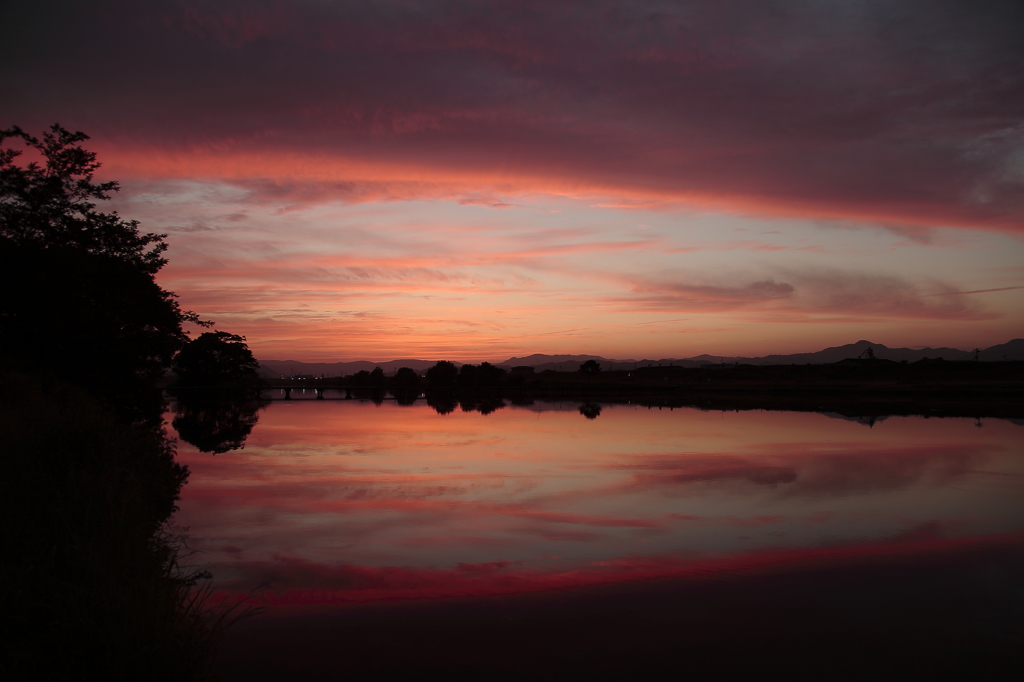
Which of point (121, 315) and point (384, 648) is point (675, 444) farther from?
point (121, 315)

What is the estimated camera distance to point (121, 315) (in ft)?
74.3

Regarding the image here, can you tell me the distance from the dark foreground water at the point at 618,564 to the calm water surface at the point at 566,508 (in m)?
0.07

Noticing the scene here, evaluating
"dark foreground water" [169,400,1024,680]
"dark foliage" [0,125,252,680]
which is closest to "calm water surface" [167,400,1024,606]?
"dark foreground water" [169,400,1024,680]

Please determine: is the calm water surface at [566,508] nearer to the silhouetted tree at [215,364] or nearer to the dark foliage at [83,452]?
the dark foliage at [83,452]

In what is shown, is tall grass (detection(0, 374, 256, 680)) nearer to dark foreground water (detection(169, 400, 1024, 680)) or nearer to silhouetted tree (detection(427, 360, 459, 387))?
dark foreground water (detection(169, 400, 1024, 680))

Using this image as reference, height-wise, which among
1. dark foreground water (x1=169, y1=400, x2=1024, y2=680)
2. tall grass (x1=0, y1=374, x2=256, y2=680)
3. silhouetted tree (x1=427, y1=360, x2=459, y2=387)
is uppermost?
silhouetted tree (x1=427, y1=360, x2=459, y2=387)

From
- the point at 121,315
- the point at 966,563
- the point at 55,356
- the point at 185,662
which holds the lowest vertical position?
the point at 966,563

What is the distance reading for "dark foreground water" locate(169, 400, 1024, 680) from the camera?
6.59 meters

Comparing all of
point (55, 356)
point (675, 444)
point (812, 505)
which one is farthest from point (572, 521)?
point (55, 356)

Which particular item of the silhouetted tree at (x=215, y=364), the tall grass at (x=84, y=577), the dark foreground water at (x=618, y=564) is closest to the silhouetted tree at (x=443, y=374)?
the silhouetted tree at (x=215, y=364)

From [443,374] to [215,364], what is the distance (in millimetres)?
28991

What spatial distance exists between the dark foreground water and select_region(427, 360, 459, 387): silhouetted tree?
68.9 meters

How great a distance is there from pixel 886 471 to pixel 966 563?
867 cm

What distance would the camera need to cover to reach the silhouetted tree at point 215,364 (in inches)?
3088
